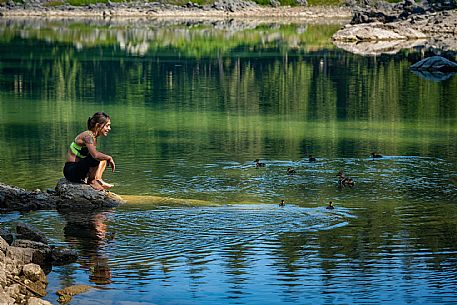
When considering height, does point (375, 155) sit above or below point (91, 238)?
above

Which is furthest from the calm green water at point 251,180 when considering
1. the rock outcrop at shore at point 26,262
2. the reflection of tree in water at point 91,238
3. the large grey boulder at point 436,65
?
the large grey boulder at point 436,65

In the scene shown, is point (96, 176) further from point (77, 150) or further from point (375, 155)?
point (375, 155)

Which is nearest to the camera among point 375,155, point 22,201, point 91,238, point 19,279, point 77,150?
point 19,279

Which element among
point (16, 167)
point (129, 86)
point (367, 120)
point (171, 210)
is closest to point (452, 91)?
point (367, 120)

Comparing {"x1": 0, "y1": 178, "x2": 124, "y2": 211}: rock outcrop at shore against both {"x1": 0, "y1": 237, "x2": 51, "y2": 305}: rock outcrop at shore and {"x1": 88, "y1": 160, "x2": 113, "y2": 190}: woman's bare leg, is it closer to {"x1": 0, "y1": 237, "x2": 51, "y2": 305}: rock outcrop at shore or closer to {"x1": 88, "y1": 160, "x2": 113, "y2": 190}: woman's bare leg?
{"x1": 88, "y1": 160, "x2": 113, "y2": 190}: woman's bare leg

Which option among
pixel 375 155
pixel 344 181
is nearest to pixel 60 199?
pixel 344 181

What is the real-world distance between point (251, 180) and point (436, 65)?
42.4 metres

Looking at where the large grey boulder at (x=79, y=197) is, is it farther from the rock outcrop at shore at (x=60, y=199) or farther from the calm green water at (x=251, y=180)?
the calm green water at (x=251, y=180)

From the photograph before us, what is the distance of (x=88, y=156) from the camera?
22.5 metres

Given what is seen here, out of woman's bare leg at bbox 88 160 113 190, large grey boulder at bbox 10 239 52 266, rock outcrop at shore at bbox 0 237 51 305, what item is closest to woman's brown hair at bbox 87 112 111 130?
woman's bare leg at bbox 88 160 113 190

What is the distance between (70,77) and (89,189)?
39.2 meters

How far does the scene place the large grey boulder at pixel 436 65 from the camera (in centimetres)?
6688

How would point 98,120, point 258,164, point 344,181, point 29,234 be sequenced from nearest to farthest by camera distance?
1. point 29,234
2. point 98,120
3. point 344,181
4. point 258,164

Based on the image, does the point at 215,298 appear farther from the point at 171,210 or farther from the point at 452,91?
the point at 452,91
